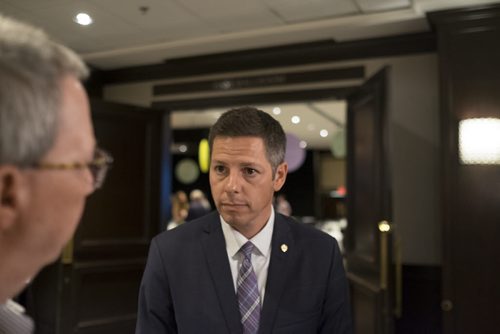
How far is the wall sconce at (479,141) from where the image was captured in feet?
11.3

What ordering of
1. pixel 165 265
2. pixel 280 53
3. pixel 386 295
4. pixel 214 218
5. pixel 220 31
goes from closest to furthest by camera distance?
pixel 165 265, pixel 214 218, pixel 386 295, pixel 220 31, pixel 280 53

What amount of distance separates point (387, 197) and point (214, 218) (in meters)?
2.21

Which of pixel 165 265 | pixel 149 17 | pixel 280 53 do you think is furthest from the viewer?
pixel 280 53

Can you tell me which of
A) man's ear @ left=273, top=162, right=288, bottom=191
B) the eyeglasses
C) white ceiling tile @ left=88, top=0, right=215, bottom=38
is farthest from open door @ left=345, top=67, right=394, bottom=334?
the eyeglasses

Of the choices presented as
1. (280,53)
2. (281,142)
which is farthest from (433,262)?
(281,142)

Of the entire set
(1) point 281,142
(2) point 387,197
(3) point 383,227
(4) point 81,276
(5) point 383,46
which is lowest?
(4) point 81,276

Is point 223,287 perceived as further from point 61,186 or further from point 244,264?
point 61,186

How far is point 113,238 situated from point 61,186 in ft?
14.9

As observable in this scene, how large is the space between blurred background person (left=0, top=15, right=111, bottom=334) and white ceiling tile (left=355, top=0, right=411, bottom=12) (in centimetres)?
329

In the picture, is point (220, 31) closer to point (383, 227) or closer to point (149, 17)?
point (149, 17)

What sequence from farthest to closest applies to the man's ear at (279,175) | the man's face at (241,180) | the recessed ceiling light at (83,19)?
the recessed ceiling light at (83,19), the man's ear at (279,175), the man's face at (241,180)

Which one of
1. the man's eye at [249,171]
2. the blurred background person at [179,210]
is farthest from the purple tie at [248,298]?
the blurred background person at [179,210]

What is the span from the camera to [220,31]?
167 inches

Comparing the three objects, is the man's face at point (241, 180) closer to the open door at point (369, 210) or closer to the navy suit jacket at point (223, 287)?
the navy suit jacket at point (223, 287)
